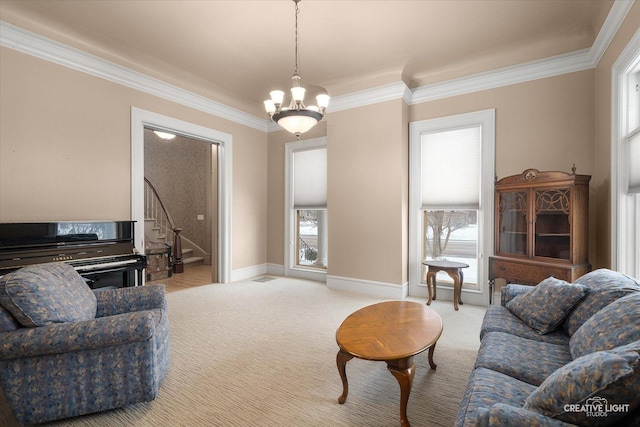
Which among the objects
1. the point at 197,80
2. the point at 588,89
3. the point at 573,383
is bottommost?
the point at 573,383

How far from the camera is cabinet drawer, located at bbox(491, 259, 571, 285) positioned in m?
3.12

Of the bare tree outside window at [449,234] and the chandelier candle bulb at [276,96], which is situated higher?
the chandelier candle bulb at [276,96]

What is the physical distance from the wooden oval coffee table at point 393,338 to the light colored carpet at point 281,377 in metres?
0.17

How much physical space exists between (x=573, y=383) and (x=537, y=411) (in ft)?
0.52

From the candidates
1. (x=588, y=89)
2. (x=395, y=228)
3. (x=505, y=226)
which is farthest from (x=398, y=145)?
(x=588, y=89)

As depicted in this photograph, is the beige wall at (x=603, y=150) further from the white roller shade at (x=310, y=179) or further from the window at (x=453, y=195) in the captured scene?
the white roller shade at (x=310, y=179)

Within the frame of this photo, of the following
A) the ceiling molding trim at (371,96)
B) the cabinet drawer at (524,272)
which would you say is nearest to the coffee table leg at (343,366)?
the cabinet drawer at (524,272)

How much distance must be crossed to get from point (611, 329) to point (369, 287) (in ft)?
10.8

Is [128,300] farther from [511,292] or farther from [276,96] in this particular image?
[511,292]

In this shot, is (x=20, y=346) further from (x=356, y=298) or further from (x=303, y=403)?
(x=356, y=298)

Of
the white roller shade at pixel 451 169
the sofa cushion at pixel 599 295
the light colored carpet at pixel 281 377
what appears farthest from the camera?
the white roller shade at pixel 451 169

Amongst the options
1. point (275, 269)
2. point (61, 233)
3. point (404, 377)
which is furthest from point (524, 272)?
point (61, 233)

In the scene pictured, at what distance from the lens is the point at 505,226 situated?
12.2ft

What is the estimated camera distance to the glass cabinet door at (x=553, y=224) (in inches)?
127
